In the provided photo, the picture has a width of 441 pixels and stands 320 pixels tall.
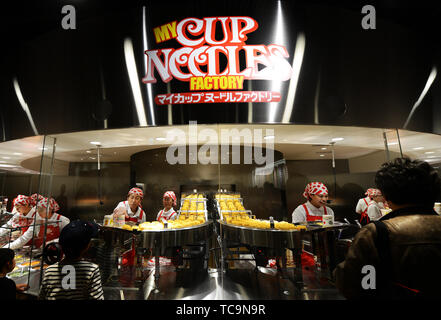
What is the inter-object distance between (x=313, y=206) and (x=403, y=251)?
10.1ft

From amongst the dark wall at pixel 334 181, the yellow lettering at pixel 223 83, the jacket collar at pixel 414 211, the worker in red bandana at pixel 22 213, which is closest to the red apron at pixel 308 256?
the dark wall at pixel 334 181

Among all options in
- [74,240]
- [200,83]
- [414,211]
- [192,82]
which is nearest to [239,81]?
[200,83]

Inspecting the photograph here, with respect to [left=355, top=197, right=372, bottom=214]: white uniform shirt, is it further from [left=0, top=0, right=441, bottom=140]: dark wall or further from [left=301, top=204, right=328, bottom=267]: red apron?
[left=0, top=0, right=441, bottom=140]: dark wall

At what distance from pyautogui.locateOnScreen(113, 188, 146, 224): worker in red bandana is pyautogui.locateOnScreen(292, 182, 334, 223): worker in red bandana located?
2.95m

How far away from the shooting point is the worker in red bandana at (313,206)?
3.82 m

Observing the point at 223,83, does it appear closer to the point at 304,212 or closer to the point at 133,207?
the point at 304,212

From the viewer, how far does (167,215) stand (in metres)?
4.06

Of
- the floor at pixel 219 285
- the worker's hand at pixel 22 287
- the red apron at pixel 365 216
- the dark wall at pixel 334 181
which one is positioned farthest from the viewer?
the red apron at pixel 365 216

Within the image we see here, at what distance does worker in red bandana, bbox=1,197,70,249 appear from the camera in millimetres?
3610

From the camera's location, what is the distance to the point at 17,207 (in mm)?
4125
